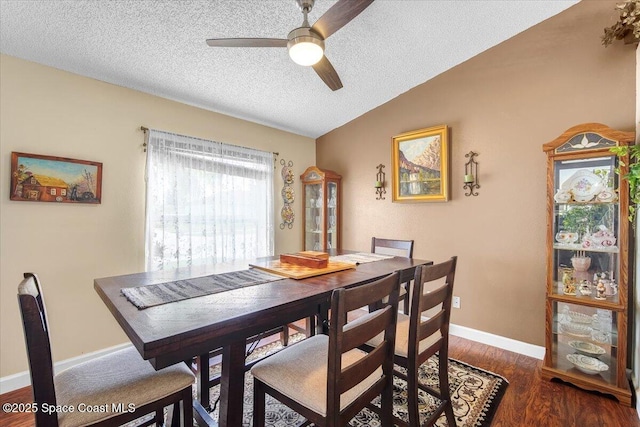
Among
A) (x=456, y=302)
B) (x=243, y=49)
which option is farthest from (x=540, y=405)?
(x=243, y=49)

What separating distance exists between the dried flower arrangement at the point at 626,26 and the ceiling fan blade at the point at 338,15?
5.66 ft

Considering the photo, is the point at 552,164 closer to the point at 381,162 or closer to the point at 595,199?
the point at 595,199

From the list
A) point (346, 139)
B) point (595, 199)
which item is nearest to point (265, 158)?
point (346, 139)

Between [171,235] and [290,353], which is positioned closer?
[290,353]

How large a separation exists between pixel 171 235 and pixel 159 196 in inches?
15.2

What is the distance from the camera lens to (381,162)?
359cm

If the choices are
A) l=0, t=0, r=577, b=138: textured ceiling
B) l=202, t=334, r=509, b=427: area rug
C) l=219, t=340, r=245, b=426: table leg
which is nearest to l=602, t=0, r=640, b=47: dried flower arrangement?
l=0, t=0, r=577, b=138: textured ceiling

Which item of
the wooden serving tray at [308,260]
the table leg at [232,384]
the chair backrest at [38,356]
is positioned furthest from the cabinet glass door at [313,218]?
the chair backrest at [38,356]

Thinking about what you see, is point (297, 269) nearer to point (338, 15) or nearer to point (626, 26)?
point (338, 15)

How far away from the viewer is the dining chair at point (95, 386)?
93 cm

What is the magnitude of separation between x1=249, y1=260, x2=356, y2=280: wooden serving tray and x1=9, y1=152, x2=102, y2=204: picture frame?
1591 mm

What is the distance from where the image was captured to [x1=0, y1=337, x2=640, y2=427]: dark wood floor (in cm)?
174

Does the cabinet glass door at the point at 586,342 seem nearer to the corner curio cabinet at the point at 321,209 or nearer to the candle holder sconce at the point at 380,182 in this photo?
the candle holder sconce at the point at 380,182

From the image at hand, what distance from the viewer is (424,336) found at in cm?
146
